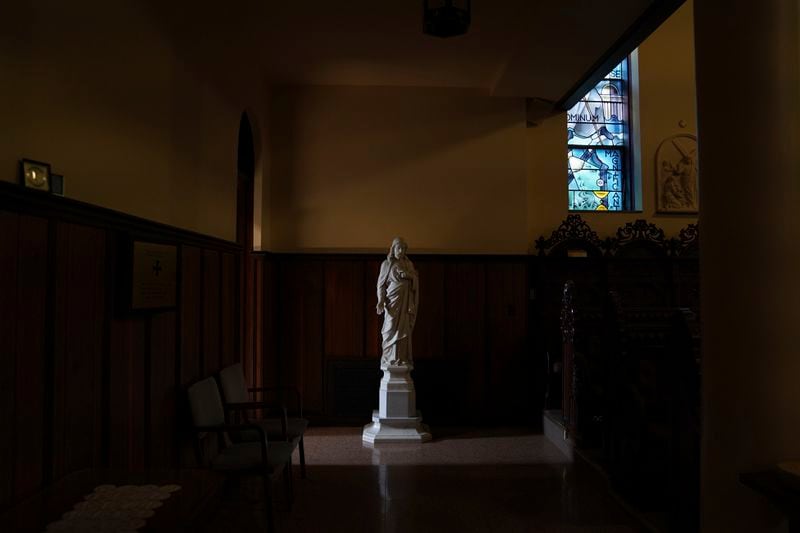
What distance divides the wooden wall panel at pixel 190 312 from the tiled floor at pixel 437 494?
97 centimetres

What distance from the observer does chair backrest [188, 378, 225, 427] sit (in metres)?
3.40

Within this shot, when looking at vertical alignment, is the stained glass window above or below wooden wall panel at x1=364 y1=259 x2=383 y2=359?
above

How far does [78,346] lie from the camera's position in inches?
98.0

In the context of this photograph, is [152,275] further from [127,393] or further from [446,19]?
[446,19]

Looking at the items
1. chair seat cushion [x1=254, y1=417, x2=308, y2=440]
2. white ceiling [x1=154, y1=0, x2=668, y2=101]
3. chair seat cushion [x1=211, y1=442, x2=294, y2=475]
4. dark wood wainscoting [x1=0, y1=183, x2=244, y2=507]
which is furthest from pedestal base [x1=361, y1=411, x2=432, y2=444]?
white ceiling [x1=154, y1=0, x2=668, y2=101]

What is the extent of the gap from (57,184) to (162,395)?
4.90 feet

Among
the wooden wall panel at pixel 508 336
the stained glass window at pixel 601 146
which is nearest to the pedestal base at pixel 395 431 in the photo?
the wooden wall panel at pixel 508 336

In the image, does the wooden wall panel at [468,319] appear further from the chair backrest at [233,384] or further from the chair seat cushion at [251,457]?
the chair seat cushion at [251,457]

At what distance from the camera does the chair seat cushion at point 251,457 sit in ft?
10.4

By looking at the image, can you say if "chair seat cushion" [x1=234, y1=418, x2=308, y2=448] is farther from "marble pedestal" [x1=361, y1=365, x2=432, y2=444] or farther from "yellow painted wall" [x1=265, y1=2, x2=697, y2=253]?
"yellow painted wall" [x1=265, y1=2, x2=697, y2=253]

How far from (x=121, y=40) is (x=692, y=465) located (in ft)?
12.6

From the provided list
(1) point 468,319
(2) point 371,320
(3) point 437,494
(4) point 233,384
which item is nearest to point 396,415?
(2) point 371,320

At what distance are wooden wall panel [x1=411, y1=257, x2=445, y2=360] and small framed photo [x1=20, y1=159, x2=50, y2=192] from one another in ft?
14.9

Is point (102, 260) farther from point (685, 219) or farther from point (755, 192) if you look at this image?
point (685, 219)
